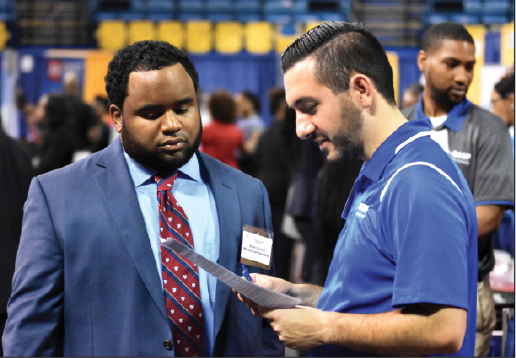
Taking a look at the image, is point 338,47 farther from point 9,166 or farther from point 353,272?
point 9,166

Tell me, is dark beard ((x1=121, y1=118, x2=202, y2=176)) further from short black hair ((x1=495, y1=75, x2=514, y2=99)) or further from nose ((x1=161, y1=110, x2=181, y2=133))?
short black hair ((x1=495, y1=75, x2=514, y2=99))

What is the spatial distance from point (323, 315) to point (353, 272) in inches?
4.8

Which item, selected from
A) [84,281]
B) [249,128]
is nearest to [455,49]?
[84,281]

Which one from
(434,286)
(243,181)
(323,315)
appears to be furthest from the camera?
(243,181)

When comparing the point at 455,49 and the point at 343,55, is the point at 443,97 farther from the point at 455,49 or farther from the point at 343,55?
the point at 343,55

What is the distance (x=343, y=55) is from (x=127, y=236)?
0.74 meters

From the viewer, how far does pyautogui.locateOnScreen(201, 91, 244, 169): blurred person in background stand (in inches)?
189

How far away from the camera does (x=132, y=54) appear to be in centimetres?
155

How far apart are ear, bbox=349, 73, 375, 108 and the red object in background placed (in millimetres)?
11448

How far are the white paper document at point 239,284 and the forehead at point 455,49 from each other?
1.86 metres

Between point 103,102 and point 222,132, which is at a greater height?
point 103,102

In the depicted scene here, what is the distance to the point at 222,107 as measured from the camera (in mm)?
4887

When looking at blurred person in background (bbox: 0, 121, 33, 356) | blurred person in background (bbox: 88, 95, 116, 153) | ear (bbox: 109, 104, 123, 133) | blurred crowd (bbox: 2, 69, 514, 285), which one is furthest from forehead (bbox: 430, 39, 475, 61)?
blurred person in background (bbox: 88, 95, 116, 153)

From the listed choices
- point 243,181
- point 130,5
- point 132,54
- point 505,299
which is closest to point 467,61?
point 505,299
